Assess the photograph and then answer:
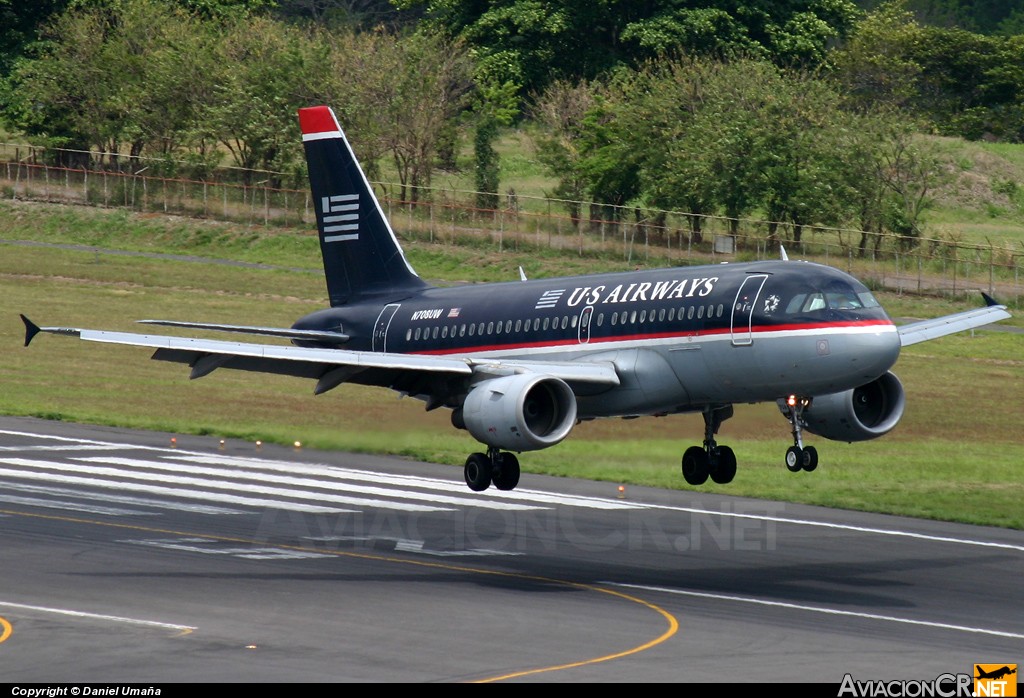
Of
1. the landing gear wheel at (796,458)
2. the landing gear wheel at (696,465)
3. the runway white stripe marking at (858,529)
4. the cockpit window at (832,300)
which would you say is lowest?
the runway white stripe marking at (858,529)

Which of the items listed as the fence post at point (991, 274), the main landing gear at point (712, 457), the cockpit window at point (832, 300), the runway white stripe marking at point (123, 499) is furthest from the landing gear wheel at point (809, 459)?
the fence post at point (991, 274)

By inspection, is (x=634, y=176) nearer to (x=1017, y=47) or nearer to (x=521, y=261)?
(x=521, y=261)

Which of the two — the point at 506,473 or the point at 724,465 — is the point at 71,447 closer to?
the point at 506,473

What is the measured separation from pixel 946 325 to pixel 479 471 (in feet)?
46.7

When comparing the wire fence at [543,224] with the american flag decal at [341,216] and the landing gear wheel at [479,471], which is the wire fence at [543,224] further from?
the landing gear wheel at [479,471]

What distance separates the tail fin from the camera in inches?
2096

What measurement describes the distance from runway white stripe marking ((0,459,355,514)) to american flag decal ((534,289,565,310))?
35.3 ft

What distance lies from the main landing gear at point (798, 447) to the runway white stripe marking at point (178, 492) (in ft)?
53.7

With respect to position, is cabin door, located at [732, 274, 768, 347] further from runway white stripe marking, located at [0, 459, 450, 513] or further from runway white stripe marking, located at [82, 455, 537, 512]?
runway white stripe marking, located at [0, 459, 450, 513]

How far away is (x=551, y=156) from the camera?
119062mm

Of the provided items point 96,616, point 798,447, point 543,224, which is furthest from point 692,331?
point 543,224

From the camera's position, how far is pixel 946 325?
46.3 meters

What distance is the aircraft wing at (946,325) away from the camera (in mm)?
44688

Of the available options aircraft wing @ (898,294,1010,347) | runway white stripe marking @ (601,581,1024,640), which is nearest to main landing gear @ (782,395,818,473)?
aircraft wing @ (898,294,1010,347)
